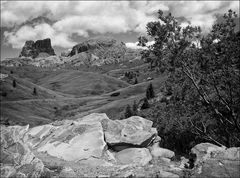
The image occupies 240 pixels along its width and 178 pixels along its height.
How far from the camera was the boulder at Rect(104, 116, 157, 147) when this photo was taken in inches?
1104

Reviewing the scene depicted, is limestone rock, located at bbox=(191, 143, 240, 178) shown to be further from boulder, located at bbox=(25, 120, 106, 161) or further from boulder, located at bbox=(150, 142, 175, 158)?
boulder, located at bbox=(25, 120, 106, 161)

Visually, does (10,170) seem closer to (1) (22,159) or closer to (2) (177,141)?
(1) (22,159)

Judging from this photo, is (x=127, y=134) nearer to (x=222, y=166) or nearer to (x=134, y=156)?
(x=134, y=156)

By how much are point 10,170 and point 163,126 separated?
22.5m

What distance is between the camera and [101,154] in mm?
25578

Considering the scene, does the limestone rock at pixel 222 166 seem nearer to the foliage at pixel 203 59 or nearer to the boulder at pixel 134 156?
the foliage at pixel 203 59

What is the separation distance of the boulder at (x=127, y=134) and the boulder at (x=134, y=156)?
1.26 metres

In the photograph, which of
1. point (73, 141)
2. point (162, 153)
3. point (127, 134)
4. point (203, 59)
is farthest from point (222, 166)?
point (73, 141)

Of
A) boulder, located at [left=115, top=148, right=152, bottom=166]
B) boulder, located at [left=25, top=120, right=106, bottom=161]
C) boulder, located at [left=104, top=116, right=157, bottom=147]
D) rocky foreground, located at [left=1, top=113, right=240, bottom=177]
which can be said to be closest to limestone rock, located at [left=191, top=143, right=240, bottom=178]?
rocky foreground, located at [left=1, top=113, right=240, bottom=177]

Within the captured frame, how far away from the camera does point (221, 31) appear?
1969cm

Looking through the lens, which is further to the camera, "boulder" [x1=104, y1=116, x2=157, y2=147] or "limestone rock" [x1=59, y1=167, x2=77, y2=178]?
"boulder" [x1=104, y1=116, x2=157, y2=147]

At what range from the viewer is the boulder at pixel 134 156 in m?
24.6

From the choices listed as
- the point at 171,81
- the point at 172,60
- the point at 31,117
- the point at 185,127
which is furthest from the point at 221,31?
the point at 31,117

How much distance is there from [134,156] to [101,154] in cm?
337
